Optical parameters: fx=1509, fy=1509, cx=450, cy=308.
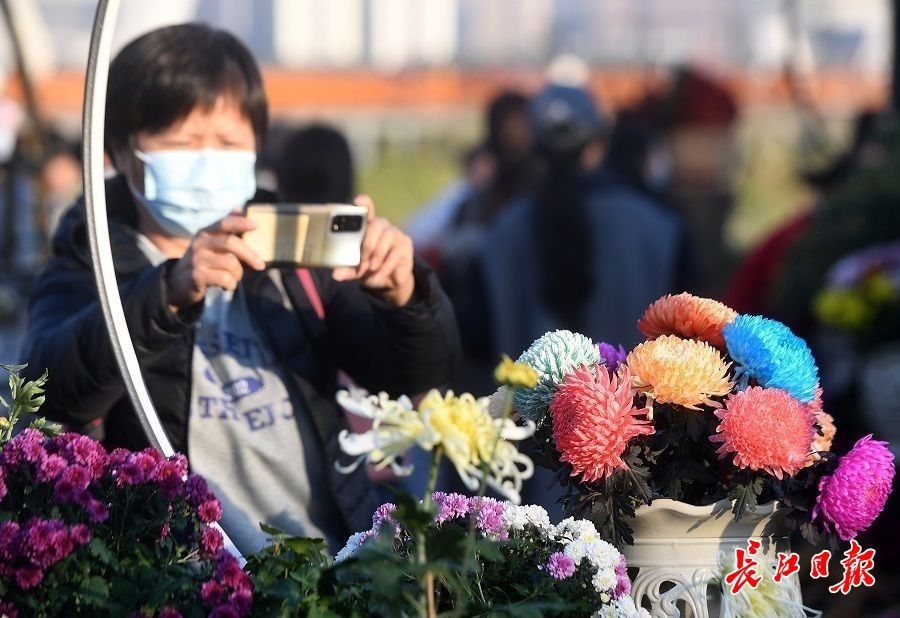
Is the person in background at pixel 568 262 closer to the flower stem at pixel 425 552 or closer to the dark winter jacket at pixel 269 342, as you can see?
the dark winter jacket at pixel 269 342

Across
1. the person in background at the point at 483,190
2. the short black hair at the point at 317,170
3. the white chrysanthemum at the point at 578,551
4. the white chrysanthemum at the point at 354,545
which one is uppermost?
the white chrysanthemum at the point at 578,551

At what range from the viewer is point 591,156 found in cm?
527

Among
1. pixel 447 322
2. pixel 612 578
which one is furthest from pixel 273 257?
pixel 612 578

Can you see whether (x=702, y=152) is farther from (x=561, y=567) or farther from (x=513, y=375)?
(x=513, y=375)

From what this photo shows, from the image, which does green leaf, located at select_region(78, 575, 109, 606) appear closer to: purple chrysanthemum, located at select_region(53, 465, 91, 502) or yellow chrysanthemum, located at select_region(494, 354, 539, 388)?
purple chrysanthemum, located at select_region(53, 465, 91, 502)

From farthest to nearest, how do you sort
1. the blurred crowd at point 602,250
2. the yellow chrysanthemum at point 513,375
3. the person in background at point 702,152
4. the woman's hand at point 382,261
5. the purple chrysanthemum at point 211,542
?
the person in background at point 702,152
the blurred crowd at point 602,250
the woman's hand at point 382,261
the purple chrysanthemum at point 211,542
the yellow chrysanthemum at point 513,375

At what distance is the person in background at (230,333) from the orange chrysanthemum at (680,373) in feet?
1.77

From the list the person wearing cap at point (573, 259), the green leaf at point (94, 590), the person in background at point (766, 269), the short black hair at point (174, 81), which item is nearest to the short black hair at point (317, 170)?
the person wearing cap at point (573, 259)

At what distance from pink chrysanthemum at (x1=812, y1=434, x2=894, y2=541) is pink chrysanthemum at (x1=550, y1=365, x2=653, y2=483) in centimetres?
22

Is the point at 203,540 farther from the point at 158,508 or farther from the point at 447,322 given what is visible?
the point at 447,322

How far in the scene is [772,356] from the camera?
69.5 inches

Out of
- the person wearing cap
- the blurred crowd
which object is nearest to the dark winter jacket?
the blurred crowd

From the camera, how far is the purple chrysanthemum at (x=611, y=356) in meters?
1.85

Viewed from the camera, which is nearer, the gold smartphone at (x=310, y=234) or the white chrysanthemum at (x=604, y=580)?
the white chrysanthemum at (x=604, y=580)
